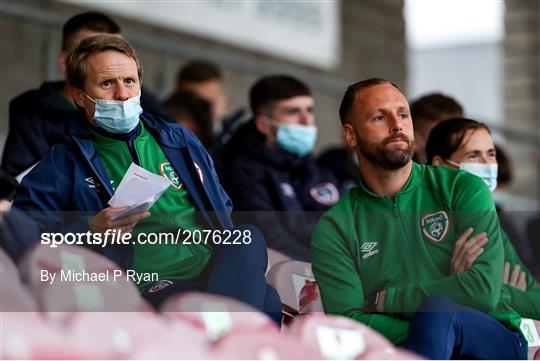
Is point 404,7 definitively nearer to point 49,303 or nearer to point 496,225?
point 496,225

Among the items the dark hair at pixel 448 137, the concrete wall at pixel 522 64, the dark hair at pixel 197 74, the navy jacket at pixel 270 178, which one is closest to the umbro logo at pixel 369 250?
the dark hair at pixel 448 137

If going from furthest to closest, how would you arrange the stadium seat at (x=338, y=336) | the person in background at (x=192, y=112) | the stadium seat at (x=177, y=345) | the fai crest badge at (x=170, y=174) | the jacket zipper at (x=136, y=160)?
the person in background at (x=192, y=112) < the fai crest badge at (x=170, y=174) < the jacket zipper at (x=136, y=160) < the stadium seat at (x=338, y=336) < the stadium seat at (x=177, y=345)

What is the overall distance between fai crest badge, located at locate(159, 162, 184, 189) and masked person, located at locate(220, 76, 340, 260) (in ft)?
3.57

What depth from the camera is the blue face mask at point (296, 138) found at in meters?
4.44

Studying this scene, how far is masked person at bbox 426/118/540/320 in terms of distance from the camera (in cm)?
319

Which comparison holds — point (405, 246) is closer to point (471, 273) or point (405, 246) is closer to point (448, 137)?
point (471, 273)

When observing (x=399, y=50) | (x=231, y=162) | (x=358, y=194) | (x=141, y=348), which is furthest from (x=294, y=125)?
(x=399, y=50)

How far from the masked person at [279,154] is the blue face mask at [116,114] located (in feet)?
3.71

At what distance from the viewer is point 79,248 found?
277 centimetres

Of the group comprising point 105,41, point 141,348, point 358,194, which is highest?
point 105,41

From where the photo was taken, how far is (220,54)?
22.2ft

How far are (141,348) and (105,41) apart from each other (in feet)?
2.85

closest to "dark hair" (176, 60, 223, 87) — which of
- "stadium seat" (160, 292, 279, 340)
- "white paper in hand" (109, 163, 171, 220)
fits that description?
"white paper in hand" (109, 163, 171, 220)

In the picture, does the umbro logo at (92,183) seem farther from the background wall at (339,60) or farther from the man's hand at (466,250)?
the background wall at (339,60)
